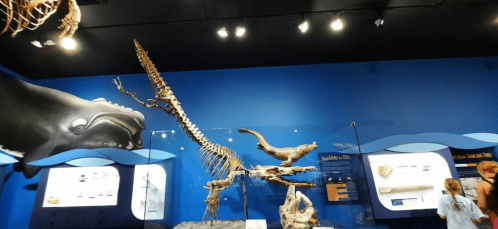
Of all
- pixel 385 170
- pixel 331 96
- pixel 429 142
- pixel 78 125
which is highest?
pixel 331 96

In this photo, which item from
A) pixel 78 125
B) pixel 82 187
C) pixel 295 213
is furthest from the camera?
pixel 78 125

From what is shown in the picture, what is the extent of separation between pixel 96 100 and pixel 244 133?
3.06 meters

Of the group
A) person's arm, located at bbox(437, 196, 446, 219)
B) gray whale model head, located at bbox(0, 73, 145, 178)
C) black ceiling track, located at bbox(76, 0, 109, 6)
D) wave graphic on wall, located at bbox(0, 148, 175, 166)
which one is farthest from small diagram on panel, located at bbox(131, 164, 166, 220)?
person's arm, located at bbox(437, 196, 446, 219)

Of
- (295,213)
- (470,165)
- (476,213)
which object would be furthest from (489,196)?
(295,213)

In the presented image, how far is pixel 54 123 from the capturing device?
4.27 meters

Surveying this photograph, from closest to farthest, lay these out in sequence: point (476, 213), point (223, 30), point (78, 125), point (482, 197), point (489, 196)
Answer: point (489, 196)
point (482, 197)
point (476, 213)
point (223, 30)
point (78, 125)

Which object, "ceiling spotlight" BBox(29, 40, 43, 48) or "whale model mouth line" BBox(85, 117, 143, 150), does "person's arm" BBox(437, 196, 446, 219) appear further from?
"ceiling spotlight" BBox(29, 40, 43, 48)

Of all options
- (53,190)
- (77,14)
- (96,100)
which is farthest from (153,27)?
(53,190)

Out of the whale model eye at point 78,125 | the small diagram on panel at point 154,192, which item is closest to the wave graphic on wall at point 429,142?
the small diagram on panel at point 154,192

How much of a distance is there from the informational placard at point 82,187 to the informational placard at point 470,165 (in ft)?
17.9

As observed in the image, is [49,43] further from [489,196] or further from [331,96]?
[489,196]

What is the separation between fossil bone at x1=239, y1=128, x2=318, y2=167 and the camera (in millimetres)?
3330

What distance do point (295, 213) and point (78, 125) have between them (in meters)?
3.94

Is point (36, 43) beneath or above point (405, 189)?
above
